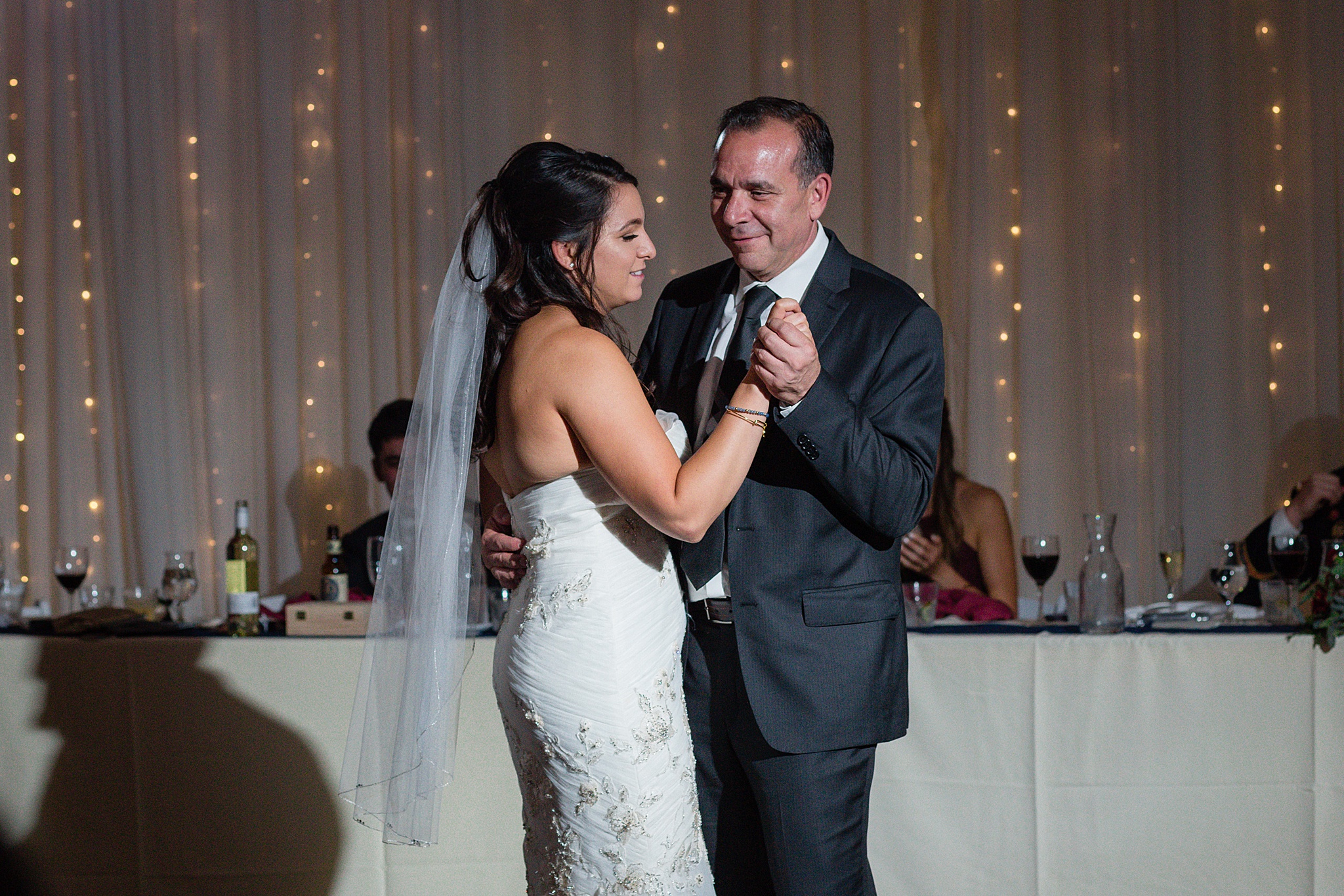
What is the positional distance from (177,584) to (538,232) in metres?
1.75

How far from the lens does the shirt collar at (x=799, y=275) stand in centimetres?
217

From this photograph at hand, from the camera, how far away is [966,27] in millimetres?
4918

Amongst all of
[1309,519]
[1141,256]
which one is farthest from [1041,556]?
[1141,256]

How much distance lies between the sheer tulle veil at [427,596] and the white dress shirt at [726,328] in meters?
0.39

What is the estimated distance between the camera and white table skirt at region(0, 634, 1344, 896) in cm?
265

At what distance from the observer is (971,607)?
3104mm

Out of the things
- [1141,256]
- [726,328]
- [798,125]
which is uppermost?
[1141,256]

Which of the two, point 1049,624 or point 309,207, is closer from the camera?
point 1049,624

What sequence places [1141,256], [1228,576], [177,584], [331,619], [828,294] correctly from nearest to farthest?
[828,294], [1228,576], [331,619], [177,584], [1141,256]

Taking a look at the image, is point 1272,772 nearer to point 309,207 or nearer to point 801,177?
point 801,177

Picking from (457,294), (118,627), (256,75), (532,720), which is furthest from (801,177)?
(256,75)

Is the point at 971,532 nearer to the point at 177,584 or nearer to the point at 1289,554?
the point at 1289,554

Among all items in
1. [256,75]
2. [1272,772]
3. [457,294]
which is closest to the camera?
[457,294]

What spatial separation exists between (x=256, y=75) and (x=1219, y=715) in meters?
4.46
